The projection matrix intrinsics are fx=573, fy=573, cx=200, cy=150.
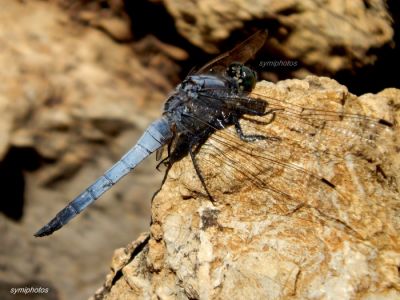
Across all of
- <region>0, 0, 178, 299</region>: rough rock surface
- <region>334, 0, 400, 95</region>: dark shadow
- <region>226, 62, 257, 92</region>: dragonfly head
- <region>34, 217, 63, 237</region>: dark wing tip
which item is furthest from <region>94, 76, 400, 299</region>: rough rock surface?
<region>0, 0, 178, 299</region>: rough rock surface

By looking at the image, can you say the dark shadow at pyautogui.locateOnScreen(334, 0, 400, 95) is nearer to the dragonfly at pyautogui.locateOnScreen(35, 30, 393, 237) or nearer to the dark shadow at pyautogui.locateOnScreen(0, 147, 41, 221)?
the dragonfly at pyautogui.locateOnScreen(35, 30, 393, 237)

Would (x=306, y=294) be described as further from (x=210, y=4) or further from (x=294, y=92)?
(x=210, y=4)

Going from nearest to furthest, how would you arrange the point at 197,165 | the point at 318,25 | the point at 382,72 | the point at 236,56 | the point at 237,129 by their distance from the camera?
the point at 197,165 → the point at 237,129 → the point at 318,25 → the point at 236,56 → the point at 382,72

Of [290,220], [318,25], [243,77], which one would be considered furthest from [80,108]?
[290,220]

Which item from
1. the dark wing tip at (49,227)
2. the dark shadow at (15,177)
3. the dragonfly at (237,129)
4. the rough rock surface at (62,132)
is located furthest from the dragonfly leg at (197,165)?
the dark shadow at (15,177)

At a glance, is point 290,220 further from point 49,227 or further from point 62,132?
point 62,132
